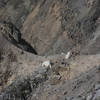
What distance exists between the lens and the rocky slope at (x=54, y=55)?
7.86m

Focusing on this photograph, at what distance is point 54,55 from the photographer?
11641 mm

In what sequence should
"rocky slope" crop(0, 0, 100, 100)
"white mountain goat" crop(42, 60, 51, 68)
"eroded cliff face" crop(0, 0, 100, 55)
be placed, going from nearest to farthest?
"rocky slope" crop(0, 0, 100, 100) < "white mountain goat" crop(42, 60, 51, 68) < "eroded cliff face" crop(0, 0, 100, 55)

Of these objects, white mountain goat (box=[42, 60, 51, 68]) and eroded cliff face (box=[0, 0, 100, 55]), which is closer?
white mountain goat (box=[42, 60, 51, 68])

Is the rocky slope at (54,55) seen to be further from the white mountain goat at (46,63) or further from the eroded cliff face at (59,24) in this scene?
the white mountain goat at (46,63)

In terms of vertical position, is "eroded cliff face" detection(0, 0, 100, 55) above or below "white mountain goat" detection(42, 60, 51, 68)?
above

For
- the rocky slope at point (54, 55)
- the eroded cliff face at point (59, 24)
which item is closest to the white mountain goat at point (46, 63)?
the rocky slope at point (54, 55)

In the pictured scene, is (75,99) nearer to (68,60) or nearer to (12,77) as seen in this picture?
(68,60)

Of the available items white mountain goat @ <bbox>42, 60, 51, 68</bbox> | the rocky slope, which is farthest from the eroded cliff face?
white mountain goat @ <bbox>42, 60, 51, 68</bbox>

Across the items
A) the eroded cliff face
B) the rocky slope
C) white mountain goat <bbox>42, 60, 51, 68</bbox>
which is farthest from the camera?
the eroded cliff face

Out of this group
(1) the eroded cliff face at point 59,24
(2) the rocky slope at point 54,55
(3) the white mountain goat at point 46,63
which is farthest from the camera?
(1) the eroded cliff face at point 59,24

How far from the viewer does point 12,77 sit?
1020 cm

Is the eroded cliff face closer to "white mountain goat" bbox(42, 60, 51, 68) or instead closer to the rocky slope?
the rocky slope

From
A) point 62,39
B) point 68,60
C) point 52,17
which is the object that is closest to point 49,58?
point 68,60

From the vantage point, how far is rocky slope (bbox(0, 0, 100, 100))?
7.86m
